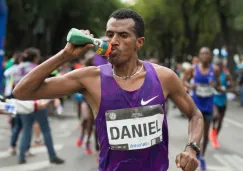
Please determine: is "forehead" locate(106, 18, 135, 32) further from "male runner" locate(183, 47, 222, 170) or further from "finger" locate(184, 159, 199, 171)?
"male runner" locate(183, 47, 222, 170)

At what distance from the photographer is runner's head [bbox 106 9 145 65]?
3146 mm

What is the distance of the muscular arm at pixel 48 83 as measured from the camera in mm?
3057

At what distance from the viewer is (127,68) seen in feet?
10.8

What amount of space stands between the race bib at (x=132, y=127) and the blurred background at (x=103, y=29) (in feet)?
8.80

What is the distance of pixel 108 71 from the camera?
128 inches

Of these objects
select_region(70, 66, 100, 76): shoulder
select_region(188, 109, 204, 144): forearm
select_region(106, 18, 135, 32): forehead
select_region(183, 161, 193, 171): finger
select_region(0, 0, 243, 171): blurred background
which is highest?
select_region(106, 18, 135, 32): forehead

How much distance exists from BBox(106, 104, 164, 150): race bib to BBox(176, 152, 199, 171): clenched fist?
223 mm

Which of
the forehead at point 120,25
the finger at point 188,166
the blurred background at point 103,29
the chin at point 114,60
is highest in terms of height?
the forehead at point 120,25

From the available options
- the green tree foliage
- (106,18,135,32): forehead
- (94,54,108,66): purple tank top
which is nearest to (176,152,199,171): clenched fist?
(106,18,135,32): forehead

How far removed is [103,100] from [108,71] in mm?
229

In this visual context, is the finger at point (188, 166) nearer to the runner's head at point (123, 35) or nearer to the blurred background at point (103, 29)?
the runner's head at point (123, 35)

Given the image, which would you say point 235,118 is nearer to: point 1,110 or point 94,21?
point 1,110

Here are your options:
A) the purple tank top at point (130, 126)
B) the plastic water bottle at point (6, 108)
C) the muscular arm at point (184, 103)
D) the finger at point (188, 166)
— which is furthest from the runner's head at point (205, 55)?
the finger at point (188, 166)

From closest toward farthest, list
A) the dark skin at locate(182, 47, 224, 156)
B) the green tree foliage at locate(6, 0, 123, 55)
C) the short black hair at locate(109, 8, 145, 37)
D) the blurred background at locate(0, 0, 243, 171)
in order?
the short black hair at locate(109, 8, 145, 37)
the dark skin at locate(182, 47, 224, 156)
the blurred background at locate(0, 0, 243, 171)
the green tree foliage at locate(6, 0, 123, 55)
